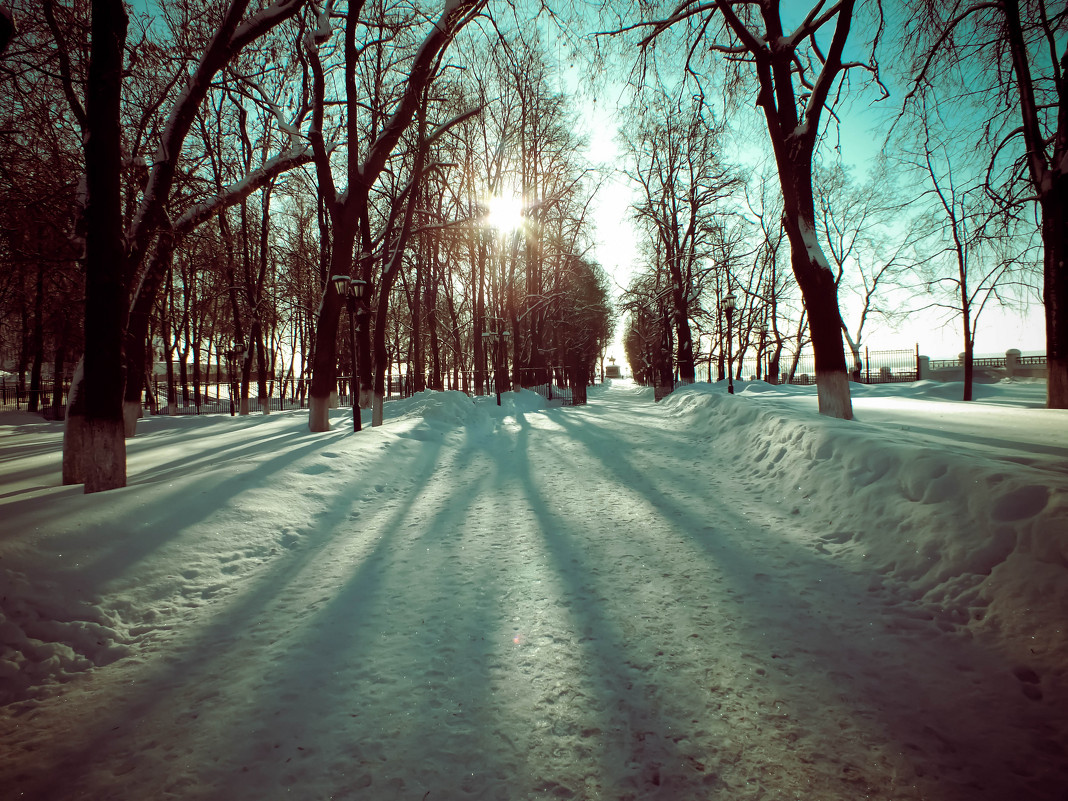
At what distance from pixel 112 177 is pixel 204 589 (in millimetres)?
5294

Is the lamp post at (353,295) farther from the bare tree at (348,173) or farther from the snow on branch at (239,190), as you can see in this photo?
the snow on branch at (239,190)

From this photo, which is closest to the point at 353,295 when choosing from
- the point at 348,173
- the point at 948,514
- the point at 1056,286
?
the point at 348,173

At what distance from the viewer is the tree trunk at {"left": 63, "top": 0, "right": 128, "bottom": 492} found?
540 centimetres

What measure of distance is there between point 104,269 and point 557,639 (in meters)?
6.47

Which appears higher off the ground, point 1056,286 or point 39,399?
point 1056,286

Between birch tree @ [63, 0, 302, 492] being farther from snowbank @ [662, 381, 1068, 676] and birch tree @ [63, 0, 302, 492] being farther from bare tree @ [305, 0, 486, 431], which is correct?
snowbank @ [662, 381, 1068, 676]

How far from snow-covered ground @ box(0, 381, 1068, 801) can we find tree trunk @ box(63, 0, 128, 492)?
70 cm

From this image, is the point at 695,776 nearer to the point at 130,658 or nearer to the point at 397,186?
the point at 130,658

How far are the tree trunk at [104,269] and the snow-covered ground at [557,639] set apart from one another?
0.70 metres

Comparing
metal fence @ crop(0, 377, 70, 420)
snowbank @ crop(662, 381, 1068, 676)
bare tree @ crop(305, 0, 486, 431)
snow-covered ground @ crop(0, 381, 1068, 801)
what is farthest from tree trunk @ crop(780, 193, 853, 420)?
metal fence @ crop(0, 377, 70, 420)

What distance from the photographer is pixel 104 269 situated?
213 inches

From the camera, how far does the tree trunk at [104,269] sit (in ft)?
17.7

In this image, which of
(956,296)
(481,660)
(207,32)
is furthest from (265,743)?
(956,296)

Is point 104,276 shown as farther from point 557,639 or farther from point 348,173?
point 557,639
